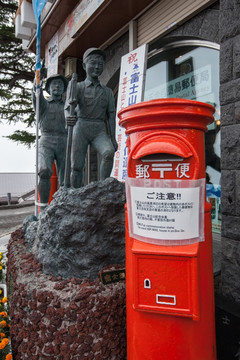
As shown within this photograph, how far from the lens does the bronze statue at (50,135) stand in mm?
4055

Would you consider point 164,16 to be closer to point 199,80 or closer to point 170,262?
point 199,80

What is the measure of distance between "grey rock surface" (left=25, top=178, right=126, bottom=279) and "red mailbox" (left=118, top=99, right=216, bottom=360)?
704 mm

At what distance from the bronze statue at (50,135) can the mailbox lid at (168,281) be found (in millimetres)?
2652

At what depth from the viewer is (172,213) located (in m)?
1.70

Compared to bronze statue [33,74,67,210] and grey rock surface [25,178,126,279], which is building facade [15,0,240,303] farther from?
bronze statue [33,74,67,210]

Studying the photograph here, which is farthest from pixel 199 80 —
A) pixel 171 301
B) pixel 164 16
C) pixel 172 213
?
pixel 171 301

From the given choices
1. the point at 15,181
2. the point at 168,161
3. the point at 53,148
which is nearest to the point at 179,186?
the point at 168,161

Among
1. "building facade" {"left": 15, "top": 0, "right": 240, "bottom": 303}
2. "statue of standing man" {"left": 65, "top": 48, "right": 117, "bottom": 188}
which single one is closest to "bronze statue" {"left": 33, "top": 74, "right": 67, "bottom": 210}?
"statue of standing man" {"left": 65, "top": 48, "right": 117, "bottom": 188}

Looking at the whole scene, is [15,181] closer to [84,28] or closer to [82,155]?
[84,28]

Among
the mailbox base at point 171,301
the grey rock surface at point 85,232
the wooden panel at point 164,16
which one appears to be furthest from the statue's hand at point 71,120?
the wooden panel at point 164,16

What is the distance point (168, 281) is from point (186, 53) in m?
4.82

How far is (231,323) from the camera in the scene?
219 centimetres

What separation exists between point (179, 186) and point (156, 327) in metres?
0.94

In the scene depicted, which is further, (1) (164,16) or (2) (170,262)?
(1) (164,16)
